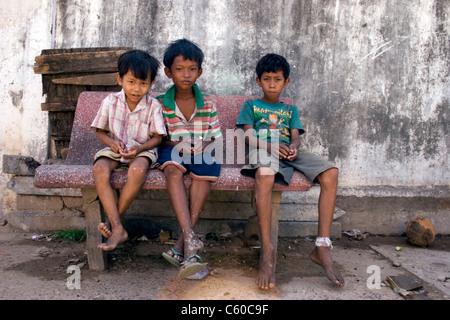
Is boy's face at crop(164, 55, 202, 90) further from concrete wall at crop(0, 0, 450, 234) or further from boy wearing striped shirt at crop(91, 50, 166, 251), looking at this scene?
concrete wall at crop(0, 0, 450, 234)

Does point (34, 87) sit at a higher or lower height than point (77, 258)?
higher

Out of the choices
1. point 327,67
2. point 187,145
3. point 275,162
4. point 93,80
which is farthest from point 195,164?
point 327,67

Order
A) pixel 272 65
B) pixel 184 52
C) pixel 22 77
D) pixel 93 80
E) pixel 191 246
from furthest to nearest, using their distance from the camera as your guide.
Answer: pixel 22 77
pixel 93 80
pixel 272 65
pixel 184 52
pixel 191 246

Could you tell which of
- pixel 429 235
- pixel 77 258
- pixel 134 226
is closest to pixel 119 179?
pixel 77 258

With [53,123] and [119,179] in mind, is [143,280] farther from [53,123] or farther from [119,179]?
[53,123]

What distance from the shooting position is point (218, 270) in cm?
268

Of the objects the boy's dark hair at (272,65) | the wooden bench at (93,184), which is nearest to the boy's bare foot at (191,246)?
the wooden bench at (93,184)

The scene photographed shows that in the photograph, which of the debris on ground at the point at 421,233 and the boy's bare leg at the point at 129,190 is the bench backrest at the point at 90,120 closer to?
the boy's bare leg at the point at 129,190

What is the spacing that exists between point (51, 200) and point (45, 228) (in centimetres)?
27

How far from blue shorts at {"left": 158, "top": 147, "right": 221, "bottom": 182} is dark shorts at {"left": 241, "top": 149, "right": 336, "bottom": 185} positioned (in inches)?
8.6

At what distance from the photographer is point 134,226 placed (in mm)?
3502

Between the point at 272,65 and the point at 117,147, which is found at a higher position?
the point at 272,65

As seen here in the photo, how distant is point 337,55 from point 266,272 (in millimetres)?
2294

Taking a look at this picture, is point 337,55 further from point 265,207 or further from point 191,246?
point 191,246
